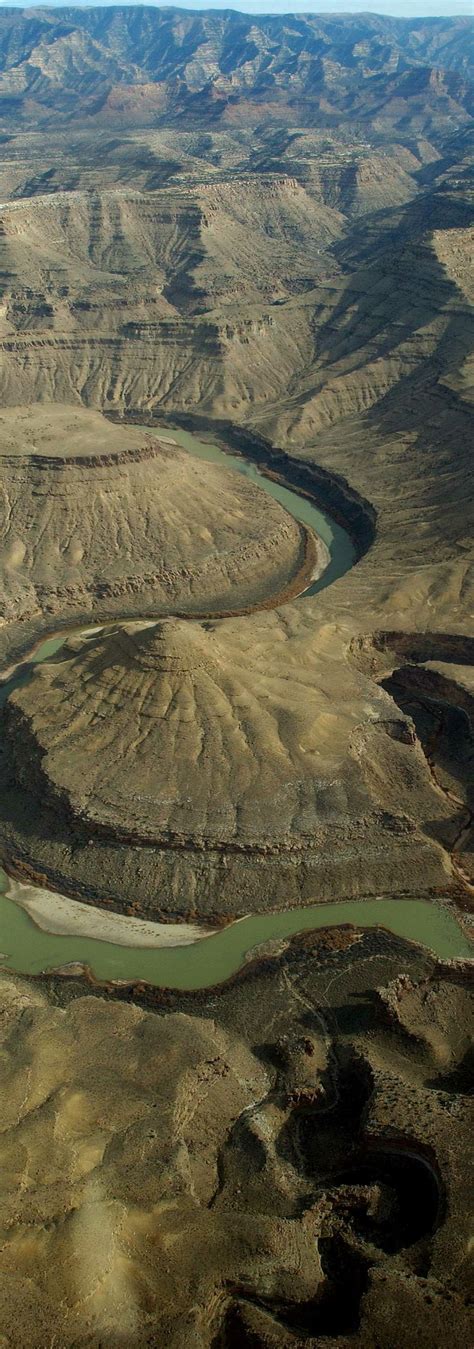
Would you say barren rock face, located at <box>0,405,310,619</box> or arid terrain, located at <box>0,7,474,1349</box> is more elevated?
arid terrain, located at <box>0,7,474,1349</box>

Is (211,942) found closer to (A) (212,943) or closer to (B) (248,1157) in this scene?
(A) (212,943)

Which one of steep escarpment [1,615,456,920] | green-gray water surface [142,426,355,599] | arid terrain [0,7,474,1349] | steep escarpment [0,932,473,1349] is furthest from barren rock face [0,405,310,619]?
steep escarpment [0,932,473,1349]

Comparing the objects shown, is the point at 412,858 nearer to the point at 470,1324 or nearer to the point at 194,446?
the point at 470,1324

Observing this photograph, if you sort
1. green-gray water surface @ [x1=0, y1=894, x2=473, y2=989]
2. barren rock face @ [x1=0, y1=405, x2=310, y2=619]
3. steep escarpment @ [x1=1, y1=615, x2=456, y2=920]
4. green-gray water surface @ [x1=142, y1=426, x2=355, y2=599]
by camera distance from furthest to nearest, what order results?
green-gray water surface @ [x1=142, y1=426, x2=355, y2=599]
barren rock face @ [x1=0, y1=405, x2=310, y2=619]
steep escarpment @ [x1=1, y1=615, x2=456, y2=920]
green-gray water surface @ [x1=0, y1=894, x2=473, y2=989]

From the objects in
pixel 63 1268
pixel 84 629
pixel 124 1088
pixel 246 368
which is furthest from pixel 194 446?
pixel 63 1268

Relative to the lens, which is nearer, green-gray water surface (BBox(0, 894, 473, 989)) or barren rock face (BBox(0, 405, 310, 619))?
green-gray water surface (BBox(0, 894, 473, 989))

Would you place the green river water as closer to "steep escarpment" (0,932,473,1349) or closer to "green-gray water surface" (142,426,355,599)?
"steep escarpment" (0,932,473,1349)

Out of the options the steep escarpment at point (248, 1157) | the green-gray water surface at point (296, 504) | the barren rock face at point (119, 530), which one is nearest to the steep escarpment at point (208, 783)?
the steep escarpment at point (248, 1157)

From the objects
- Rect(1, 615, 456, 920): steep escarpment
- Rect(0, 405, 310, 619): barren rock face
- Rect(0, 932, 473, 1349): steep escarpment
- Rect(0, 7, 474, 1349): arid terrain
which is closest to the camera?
Rect(0, 932, 473, 1349): steep escarpment
